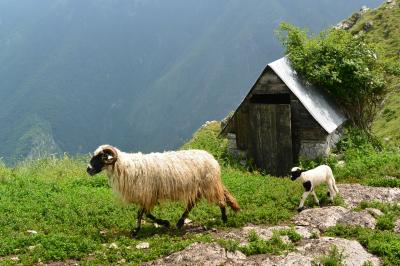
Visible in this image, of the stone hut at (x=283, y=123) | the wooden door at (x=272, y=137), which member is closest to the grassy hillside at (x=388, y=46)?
the stone hut at (x=283, y=123)

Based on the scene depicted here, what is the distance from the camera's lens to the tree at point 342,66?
22.8 metres

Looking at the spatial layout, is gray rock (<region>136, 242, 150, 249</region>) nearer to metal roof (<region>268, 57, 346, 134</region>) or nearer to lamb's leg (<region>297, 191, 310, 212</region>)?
lamb's leg (<region>297, 191, 310, 212</region>)

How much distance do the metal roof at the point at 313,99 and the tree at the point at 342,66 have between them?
447 millimetres

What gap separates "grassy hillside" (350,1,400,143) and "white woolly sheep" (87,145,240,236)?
15.8m

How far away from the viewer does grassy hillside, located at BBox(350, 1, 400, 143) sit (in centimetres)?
2795

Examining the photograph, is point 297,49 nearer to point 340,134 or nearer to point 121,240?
point 340,134

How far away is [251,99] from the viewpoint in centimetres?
2284

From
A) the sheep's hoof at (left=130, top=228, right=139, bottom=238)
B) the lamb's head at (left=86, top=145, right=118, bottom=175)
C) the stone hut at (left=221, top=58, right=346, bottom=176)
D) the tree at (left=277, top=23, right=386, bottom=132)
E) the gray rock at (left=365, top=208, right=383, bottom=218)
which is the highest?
the tree at (left=277, top=23, right=386, bottom=132)

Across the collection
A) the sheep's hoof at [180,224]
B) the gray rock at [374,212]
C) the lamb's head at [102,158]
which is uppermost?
the lamb's head at [102,158]

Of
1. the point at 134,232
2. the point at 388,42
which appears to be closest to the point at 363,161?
the point at 134,232

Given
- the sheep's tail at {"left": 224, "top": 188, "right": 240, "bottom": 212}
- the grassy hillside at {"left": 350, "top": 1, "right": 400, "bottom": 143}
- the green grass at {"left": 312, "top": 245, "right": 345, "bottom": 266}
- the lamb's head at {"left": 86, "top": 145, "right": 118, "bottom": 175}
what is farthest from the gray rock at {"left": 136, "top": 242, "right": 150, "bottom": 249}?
the grassy hillside at {"left": 350, "top": 1, "right": 400, "bottom": 143}

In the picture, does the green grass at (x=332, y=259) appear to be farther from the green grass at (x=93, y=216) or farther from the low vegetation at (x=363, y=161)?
the low vegetation at (x=363, y=161)

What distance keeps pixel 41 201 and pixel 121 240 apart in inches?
165

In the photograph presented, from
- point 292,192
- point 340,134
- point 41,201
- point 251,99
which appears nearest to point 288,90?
point 251,99
